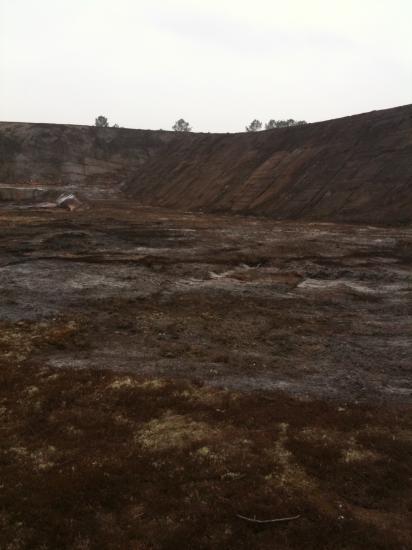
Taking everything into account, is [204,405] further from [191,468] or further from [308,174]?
[308,174]

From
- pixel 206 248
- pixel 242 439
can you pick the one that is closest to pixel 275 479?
pixel 242 439

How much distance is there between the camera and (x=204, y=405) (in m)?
11.6

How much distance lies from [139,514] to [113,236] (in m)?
27.4

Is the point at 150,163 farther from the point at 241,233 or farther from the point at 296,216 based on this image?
the point at 241,233

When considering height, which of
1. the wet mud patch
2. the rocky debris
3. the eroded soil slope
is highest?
the eroded soil slope

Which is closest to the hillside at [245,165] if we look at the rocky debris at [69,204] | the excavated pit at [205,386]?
the excavated pit at [205,386]

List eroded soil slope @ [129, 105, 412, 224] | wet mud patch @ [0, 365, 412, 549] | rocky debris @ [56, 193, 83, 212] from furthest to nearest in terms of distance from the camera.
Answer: rocky debris @ [56, 193, 83, 212], eroded soil slope @ [129, 105, 412, 224], wet mud patch @ [0, 365, 412, 549]

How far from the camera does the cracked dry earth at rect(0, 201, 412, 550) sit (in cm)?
768

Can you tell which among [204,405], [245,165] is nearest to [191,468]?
[204,405]

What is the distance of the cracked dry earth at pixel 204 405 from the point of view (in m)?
7.68

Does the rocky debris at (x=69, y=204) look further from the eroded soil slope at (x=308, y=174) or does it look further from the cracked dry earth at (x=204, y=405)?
the cracked dry earth at (x=204, y=405)

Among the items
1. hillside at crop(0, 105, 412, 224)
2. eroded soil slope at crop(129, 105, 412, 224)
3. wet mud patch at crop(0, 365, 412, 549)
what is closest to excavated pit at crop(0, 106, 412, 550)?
wet mud patch at crop(0, 365, 412, 549)

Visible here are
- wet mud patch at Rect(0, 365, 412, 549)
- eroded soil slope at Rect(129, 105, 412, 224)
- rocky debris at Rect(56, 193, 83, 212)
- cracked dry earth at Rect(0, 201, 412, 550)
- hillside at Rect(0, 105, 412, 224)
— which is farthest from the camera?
rocky debris at Rect(56, 193, 83, 212)

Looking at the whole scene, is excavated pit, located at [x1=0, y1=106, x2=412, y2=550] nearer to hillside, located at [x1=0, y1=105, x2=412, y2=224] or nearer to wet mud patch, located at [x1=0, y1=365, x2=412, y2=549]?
wet mud patch, located at [x1=0, y1=365, x2=412, y2=549]
